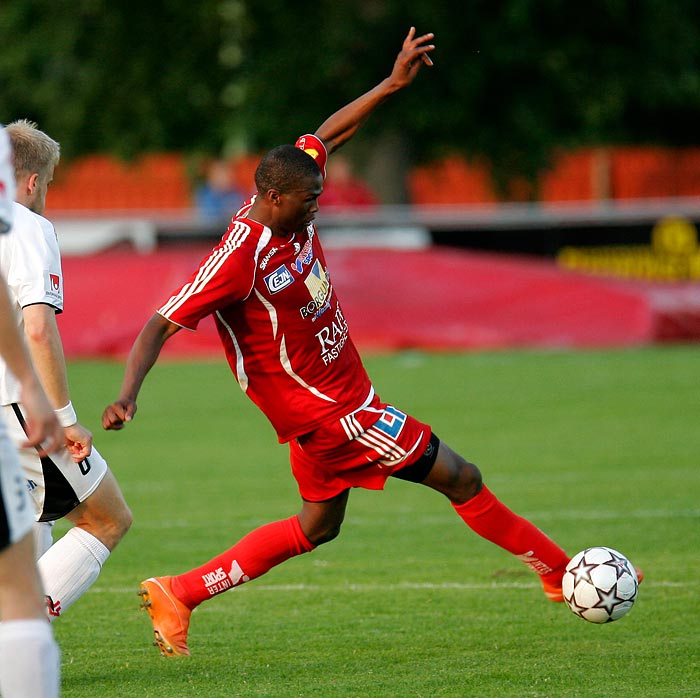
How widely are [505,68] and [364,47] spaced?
2559mm

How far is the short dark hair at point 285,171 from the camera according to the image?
548 cm

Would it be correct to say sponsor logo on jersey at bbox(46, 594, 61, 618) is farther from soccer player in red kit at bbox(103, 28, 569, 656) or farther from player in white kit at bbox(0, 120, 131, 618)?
soccer player in red kit at bbox(103, 28, 569, 656)

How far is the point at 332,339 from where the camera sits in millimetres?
5734

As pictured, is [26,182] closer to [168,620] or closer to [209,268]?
[209,268]

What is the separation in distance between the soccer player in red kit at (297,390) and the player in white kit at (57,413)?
449 mm

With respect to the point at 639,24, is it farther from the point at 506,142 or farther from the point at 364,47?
the point at 364,47

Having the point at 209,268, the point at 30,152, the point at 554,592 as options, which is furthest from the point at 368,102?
the point at 554,592

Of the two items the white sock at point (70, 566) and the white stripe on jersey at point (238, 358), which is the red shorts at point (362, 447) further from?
the white sock at point (70, 566)

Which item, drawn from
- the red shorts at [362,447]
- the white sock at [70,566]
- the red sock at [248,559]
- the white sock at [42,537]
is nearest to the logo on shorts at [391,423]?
the red shorts at [362,447]

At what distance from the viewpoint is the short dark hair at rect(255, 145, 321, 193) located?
5484 mm

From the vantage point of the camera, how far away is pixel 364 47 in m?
24.5

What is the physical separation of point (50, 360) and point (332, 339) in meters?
1.28

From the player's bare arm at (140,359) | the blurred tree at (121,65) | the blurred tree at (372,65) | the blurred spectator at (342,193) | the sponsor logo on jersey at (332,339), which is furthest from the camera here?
the blurred tree at (121,65)

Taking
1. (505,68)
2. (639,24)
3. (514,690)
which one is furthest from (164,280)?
(514,690)
